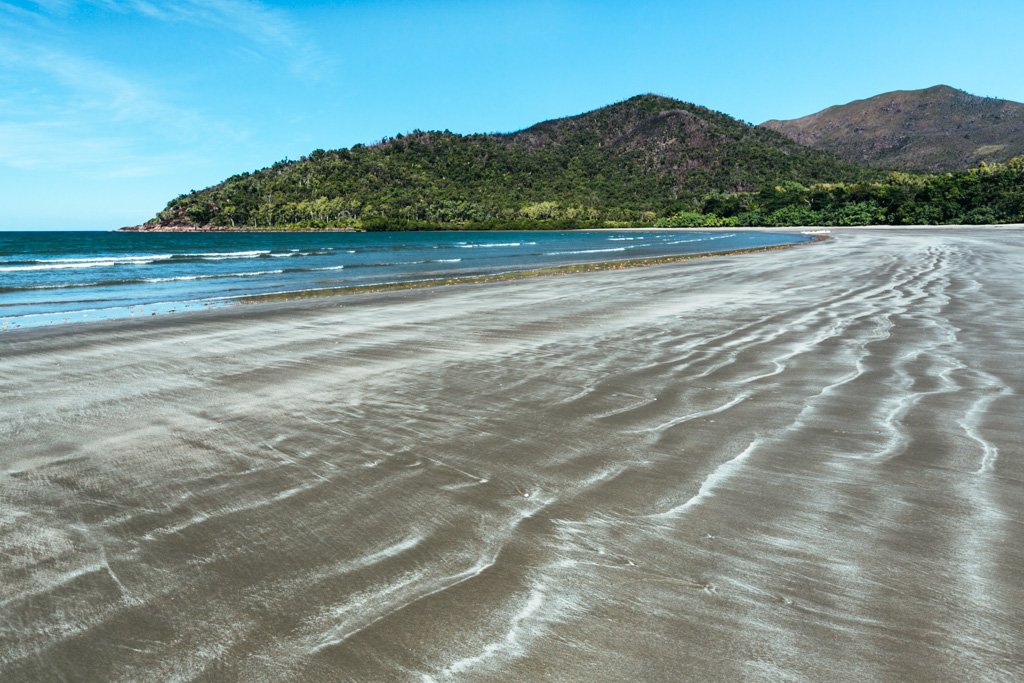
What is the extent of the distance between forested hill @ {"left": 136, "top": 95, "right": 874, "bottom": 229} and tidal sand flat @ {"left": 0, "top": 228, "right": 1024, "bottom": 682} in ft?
476

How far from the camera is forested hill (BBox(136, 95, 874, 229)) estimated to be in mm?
156125

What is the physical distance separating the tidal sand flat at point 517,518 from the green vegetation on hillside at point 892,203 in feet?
313

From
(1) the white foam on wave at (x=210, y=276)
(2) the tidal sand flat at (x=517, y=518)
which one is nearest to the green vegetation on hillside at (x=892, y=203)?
(1) the white foam on wave at (x=210, y=276)

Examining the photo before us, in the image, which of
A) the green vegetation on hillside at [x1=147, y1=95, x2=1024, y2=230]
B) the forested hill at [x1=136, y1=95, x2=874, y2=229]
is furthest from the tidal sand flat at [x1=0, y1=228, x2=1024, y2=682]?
the forested hill at [x1=136, y1=95, x2=874, y2=229]

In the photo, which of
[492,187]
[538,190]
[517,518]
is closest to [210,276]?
[517,518]

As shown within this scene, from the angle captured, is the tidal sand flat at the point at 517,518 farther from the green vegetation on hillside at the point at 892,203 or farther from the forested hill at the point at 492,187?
the forested hill at the point at 492,187

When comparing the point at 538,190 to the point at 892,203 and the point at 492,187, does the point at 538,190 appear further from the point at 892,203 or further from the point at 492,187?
the point at 892,203

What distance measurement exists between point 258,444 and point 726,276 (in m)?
16.7

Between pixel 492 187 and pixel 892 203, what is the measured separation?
368ft

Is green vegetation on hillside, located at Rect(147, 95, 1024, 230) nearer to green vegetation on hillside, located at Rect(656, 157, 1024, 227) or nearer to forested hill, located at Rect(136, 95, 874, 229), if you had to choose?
forested hill, located at Rect(136, 95, 874, 229)

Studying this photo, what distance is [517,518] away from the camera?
121 inches

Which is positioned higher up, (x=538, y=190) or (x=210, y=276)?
(x=538, y=190)

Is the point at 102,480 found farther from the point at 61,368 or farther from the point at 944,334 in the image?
the point at 944,334

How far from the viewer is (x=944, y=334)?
846 cm
